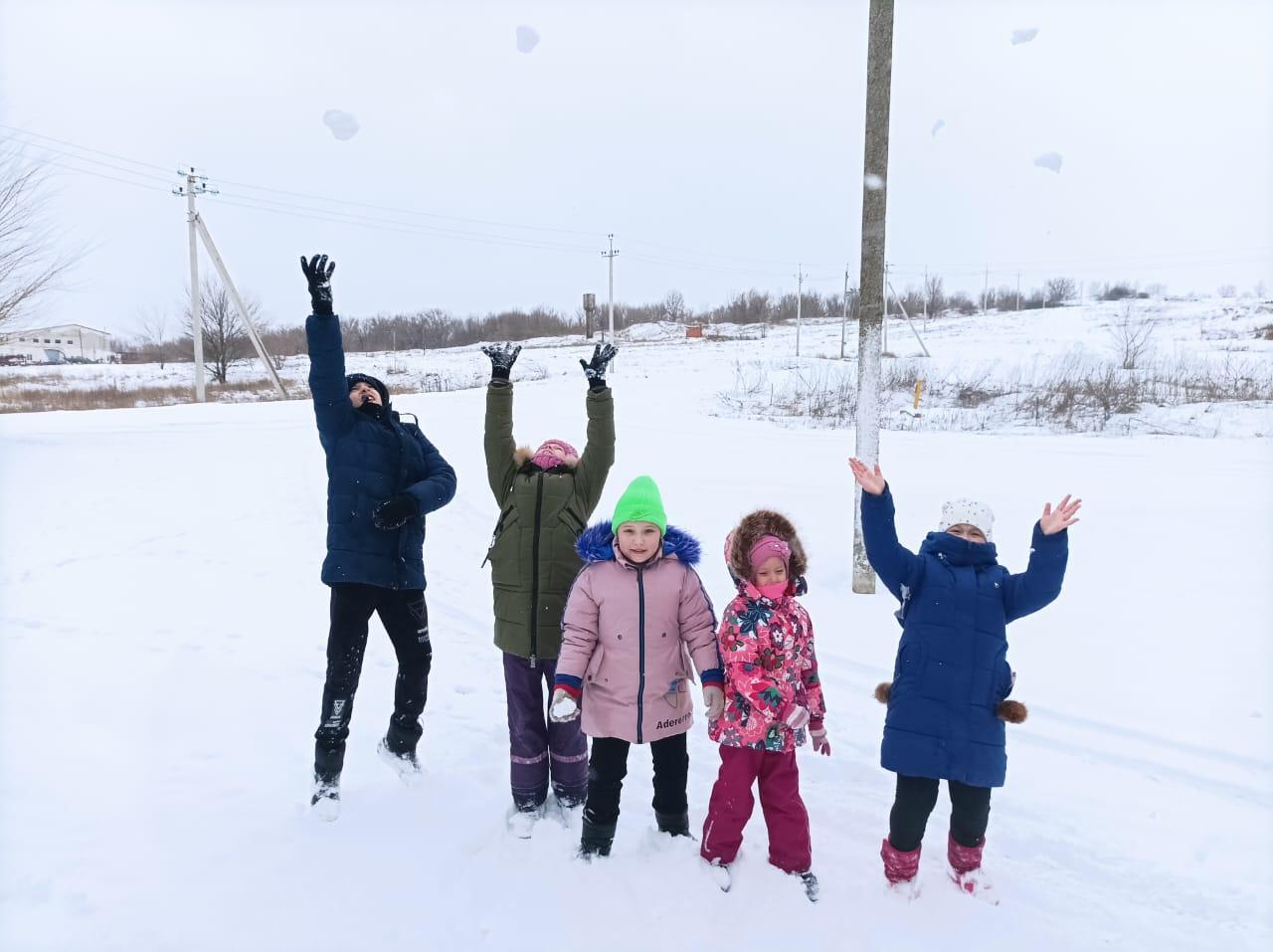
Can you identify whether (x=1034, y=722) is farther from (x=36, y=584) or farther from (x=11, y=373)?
(x=11, y=373)

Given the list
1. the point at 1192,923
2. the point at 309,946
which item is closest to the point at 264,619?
the point at 309,946

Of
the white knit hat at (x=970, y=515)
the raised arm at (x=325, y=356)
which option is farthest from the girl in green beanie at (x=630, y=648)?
the raised arm at (x=325, y=356)

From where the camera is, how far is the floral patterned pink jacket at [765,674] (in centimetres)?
286

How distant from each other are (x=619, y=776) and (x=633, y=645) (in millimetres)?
546

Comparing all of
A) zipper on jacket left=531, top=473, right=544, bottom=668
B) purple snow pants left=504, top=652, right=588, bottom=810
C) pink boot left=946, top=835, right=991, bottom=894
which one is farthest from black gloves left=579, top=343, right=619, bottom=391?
pink boot left=946, top=835, right=991, bottom=894

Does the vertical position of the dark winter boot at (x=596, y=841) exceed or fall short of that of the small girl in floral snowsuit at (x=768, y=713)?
it falls short

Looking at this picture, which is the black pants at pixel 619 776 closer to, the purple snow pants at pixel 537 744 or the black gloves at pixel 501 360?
the purple snow pants at pixel 537 744

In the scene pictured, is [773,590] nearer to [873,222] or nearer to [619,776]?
[619,776]

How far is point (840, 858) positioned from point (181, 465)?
9.46m

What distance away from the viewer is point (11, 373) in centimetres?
4072

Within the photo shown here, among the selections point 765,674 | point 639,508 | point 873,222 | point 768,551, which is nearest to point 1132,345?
point 873,222

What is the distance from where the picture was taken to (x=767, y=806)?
296 centimetres

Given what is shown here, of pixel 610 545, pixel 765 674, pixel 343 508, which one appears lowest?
pixel 765 674

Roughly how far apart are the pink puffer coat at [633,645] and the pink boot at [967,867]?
1.14 metres
